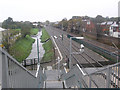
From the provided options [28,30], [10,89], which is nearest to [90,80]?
[10,89]

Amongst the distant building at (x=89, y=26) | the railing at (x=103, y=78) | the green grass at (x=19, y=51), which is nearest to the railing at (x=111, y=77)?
the railing at (x=103, y=78)

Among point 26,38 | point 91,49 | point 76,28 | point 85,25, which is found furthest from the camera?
point 26,38

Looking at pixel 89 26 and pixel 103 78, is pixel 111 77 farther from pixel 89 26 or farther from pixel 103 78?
pixel 89 26

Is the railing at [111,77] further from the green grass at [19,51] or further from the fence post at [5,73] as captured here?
the green grass at [19,51]

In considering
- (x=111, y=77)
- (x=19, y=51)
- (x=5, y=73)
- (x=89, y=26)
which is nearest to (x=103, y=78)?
(x=111, y=77)

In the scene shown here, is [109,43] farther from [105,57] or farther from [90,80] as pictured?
[90,80]

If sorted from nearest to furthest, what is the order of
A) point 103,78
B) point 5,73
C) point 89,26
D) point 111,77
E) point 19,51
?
1. point 5,73
2. point 111,77
3. point 103,78
4. point 19,51
5. point 89,26

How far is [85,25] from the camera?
17.5 meters

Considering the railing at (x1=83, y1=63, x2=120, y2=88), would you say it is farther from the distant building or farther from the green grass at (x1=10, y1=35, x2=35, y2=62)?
the distant building

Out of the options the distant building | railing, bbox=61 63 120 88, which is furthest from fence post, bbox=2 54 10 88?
the distant building

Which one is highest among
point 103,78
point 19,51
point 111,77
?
point 111,77

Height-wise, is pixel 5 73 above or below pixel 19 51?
above

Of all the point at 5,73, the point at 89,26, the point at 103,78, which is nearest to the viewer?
the point at 5,73

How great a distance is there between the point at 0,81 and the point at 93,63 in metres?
6.60
